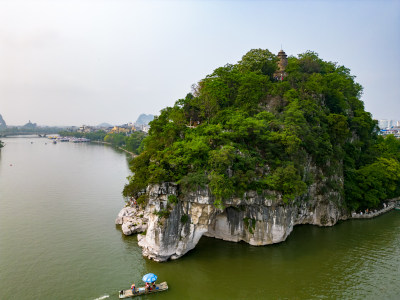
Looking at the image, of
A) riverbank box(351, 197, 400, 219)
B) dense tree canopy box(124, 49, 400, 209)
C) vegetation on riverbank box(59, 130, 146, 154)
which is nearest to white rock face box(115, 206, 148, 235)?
dense tree canopy box(124, 49, 400, 209)

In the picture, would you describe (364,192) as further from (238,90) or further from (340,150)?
(238,90)

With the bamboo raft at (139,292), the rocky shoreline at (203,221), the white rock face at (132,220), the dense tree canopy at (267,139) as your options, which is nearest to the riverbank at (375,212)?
the dense tree canopy at (267,139)

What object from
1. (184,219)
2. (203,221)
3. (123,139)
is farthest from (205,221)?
(123,139)

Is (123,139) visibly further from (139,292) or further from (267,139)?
(139,292)

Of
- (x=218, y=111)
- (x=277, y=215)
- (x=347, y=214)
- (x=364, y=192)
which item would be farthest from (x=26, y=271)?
(x=364, y=192)

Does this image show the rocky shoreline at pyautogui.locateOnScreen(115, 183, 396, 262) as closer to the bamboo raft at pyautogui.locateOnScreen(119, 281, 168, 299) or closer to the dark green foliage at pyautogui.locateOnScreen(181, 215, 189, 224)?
the dark green foliage at pyautogui.locateOnScreen(181, 215, 189, 224)

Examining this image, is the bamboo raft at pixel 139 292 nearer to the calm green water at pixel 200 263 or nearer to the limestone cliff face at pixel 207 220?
the calm green water at pixel 200 263
